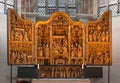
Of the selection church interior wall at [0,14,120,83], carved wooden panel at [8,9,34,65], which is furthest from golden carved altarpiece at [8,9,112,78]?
church interior wall at [0,14,120,83]

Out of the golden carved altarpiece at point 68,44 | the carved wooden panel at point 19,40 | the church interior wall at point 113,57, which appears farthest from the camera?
the golden carved altarpiece at point 68,44

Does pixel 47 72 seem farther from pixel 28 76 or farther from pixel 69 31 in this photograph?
pixel 69 31

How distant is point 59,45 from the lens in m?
10.8

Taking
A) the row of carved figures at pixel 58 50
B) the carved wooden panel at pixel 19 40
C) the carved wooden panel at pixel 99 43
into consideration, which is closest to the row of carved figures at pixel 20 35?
the carved wooden panel at pixel 19 40

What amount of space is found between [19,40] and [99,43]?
2.89 metres

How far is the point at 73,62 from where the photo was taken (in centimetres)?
1088

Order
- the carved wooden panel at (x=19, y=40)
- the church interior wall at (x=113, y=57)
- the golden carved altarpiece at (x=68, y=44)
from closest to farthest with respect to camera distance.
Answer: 1. the carved wooden panel at (x=19, y=40)
2. the church interior wall at (x=113, y=57)
3. the golden carved altarpiece at (x=68, y=44)

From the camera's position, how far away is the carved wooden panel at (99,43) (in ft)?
35.2

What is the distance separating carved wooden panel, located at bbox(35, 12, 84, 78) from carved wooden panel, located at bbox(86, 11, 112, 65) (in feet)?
0.84

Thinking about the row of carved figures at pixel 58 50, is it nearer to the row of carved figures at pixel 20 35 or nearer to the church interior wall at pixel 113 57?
the row of carved figures at pixel 20 35

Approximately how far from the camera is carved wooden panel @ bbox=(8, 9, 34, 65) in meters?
10.1

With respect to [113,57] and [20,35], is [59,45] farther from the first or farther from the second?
[113,57]

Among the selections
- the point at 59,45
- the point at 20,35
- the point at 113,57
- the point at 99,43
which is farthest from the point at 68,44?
the point at 113,57

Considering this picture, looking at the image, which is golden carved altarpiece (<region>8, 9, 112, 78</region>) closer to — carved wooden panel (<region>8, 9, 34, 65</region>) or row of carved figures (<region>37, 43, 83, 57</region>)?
row of carved figures (<region>37, 43, 83, 57</region>)
